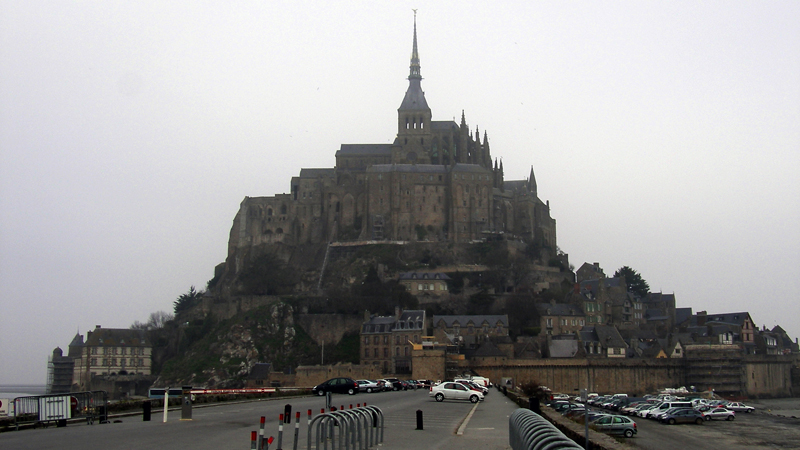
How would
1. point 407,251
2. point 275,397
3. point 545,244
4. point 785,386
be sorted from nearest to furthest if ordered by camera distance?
point 275,397
point 785,386
point 407,251
point 545,244

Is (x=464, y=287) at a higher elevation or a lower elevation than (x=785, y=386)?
higher

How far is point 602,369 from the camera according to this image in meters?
83.1

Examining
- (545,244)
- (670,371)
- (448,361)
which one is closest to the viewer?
(448,361)

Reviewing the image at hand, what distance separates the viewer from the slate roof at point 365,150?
408ft

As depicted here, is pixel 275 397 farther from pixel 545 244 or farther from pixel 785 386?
pixel 545 244

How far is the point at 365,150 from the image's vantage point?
125 meters

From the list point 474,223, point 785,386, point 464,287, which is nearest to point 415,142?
point 474,223

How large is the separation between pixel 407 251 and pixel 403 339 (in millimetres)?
25518

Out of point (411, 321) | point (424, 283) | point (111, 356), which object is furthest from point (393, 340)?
point (111, 356)

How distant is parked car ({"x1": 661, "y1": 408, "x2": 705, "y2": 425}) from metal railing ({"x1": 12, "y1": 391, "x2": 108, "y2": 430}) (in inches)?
1309

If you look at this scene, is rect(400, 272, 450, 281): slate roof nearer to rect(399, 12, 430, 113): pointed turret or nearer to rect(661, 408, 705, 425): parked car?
rect(399, 12, 430, 113): pointed turret

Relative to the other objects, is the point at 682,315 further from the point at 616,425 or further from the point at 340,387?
the point at 340,387

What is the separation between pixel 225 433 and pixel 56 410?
734 cm

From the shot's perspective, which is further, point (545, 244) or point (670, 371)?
point (545, 244)
